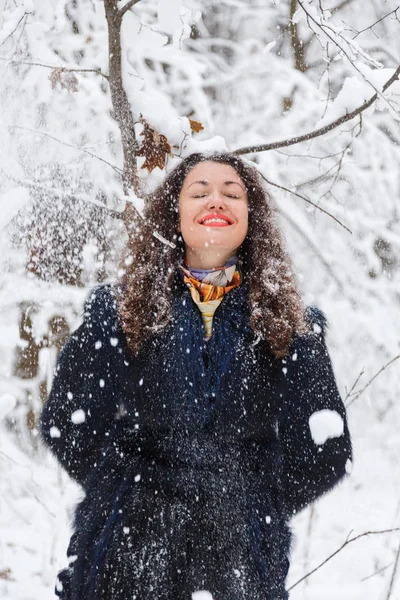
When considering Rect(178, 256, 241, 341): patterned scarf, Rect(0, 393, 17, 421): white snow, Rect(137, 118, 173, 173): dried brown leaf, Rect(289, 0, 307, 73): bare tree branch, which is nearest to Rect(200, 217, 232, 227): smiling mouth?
Rect(178, 256, 241, 341): patterned scarf

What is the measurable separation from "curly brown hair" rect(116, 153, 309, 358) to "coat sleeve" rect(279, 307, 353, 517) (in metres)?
0.12

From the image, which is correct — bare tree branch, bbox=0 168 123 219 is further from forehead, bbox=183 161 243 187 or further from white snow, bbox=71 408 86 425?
white snow, bbox=71 408 86 425

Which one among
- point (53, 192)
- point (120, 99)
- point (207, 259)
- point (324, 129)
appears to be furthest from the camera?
point (53, 192)

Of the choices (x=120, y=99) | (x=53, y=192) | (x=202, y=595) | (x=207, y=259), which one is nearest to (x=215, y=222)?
(x=207, y=259)

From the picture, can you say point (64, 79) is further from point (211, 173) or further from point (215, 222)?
point (215, 222)

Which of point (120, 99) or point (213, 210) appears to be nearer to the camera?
point (213, 210)

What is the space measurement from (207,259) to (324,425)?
0.68 meters

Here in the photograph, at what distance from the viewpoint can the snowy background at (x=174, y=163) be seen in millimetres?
2459

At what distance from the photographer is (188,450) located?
182 cm

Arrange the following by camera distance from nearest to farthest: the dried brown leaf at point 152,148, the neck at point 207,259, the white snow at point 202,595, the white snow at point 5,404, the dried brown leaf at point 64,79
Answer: the white snow at point 202,595
the neck at point 207,259
the dried brown leaf at point 152,148
the dried brown leaf at point 64,79
the white snow at point 5,404

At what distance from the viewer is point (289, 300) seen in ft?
6.78

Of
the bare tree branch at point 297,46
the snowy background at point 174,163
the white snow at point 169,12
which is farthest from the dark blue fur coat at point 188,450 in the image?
the bare tree branch at point 297,46

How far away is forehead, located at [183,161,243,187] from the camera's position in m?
2.08

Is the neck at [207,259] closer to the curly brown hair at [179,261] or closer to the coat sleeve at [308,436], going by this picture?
the curly brown hair at [179,261]
